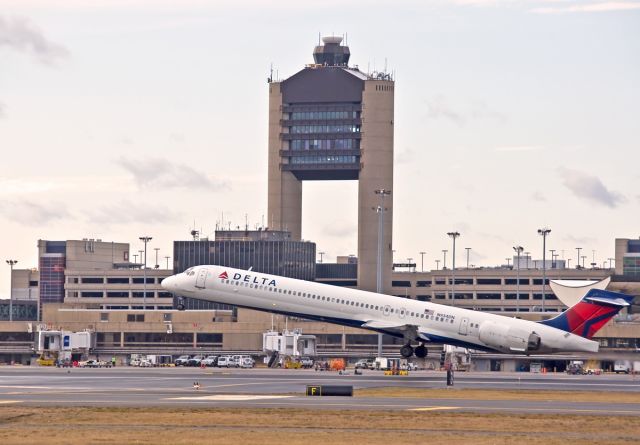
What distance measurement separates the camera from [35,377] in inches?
4663

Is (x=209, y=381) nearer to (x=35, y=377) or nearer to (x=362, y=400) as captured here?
(x=35, y=377)

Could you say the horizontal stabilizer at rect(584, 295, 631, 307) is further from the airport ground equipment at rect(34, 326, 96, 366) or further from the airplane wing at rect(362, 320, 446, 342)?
the airport ground equipment at rect(34, 326, 96, 366)

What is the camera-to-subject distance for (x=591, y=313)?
387 ft

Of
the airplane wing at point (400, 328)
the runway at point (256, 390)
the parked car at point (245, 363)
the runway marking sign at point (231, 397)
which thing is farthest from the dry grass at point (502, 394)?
the parked car at point (245, 363)

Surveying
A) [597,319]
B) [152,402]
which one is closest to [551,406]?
[152,402]

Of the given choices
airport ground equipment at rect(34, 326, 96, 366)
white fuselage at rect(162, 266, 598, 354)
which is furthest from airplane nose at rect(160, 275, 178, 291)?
airport ground equipment at rect(34, 326, 96, 366)

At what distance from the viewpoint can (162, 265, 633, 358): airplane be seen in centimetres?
11900

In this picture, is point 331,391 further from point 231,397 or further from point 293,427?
point 293,427

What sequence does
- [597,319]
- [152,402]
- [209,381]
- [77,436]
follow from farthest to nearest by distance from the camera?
[597,319]
[209,381]
[152,402]
[77,436]

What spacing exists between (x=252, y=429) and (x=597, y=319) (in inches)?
2449

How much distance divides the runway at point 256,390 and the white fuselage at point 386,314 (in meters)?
3.86

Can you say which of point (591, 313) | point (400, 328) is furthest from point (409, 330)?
point (591, 313)

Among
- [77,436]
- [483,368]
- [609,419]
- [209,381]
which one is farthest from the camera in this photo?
[483,368]

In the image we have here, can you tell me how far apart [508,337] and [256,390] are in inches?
1278
